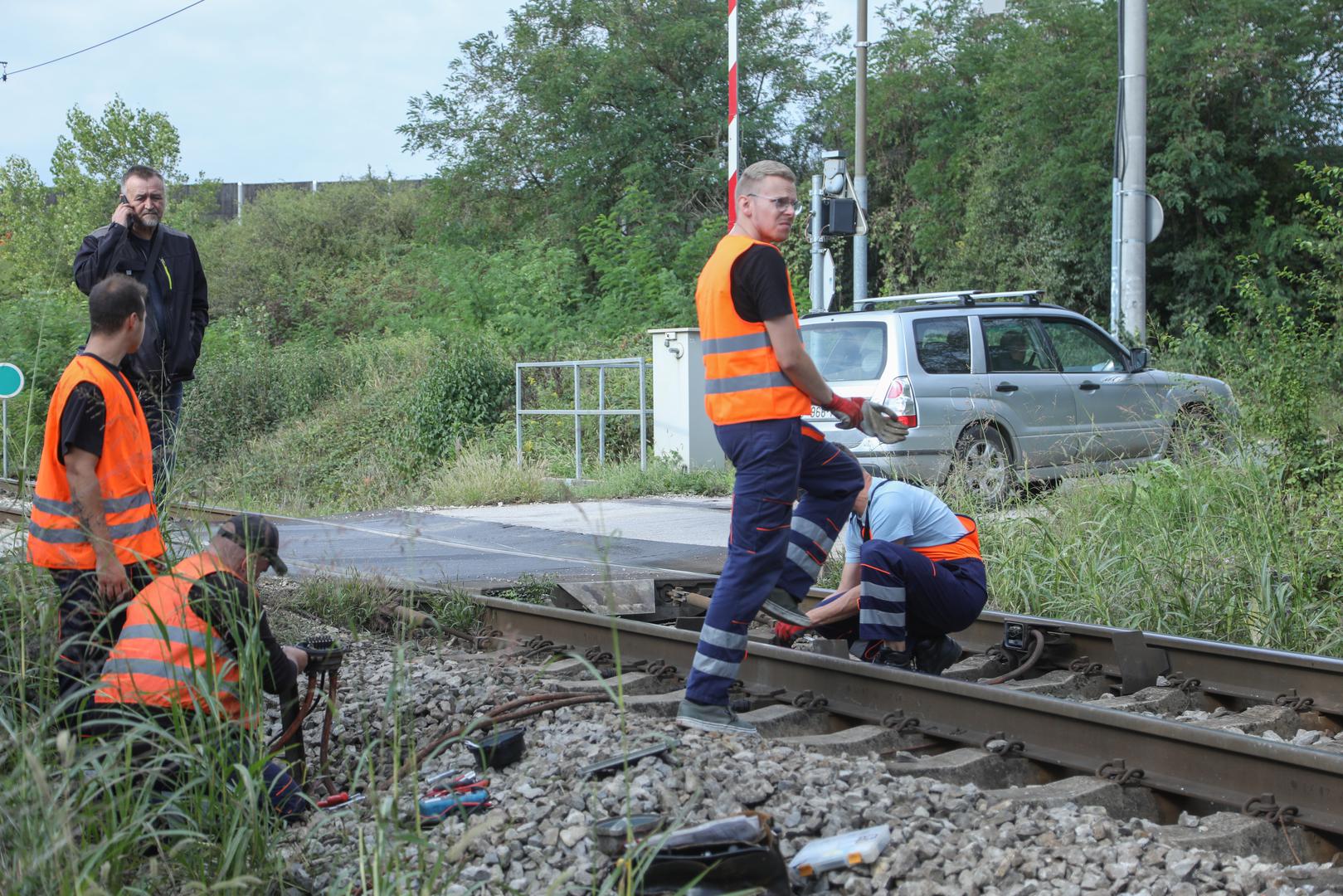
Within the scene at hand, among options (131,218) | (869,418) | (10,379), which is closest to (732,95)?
(10,379)

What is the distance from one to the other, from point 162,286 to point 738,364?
3.55m

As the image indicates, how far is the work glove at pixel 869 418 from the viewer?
491 centimetres

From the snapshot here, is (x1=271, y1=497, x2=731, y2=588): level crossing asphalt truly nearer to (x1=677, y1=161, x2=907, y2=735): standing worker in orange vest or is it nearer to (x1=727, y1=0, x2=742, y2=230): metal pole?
(x1=677, y1=161, x2=907, y2=735): standing worker in orange vest

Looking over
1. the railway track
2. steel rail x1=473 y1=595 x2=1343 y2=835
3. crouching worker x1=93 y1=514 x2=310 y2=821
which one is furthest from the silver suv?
crouching worker x1=93 y1=514 x2=310 y2=821

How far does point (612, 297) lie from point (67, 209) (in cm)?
2171

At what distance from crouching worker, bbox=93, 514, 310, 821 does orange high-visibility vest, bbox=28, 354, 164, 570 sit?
540 mm

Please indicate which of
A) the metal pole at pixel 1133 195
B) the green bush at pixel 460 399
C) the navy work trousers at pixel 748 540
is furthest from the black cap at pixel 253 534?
the green bush at pixel 460 399

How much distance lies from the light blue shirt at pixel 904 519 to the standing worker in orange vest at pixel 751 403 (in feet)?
3.18

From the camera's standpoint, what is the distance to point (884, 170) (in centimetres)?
3111

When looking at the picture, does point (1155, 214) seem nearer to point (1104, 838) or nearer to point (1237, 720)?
point (1237, 720)

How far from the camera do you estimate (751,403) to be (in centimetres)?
460

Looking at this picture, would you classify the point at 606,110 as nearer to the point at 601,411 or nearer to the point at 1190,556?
the point at 601,411

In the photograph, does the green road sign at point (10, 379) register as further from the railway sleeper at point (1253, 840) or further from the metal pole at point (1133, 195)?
the railway sleeper at point (1253, 840)

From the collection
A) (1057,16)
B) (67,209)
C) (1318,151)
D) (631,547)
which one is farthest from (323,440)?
(67,209)
